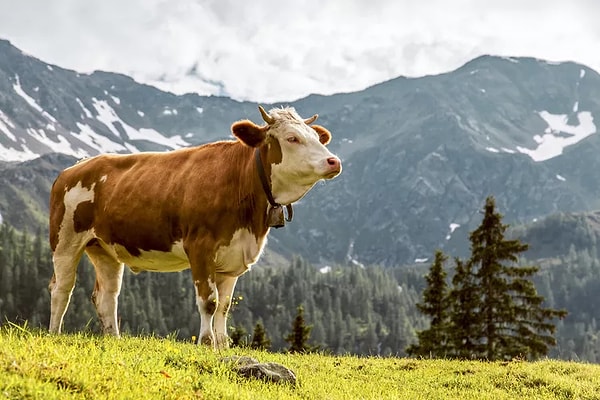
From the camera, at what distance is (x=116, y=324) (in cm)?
1258

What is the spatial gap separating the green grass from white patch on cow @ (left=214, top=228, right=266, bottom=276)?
1.49 meters

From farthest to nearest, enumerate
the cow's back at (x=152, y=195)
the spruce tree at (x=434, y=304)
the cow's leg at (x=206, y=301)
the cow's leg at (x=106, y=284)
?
the spruce tree at (x=434, y=304) < the cow's leg at (x=106, y=284) < the cow's back at (x=152, y=195) < the cow's leg at (x=206, y=301)

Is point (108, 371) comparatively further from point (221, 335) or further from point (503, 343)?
point (503, 343)

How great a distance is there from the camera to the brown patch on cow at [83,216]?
12320 mm

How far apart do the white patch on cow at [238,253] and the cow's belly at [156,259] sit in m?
0.82

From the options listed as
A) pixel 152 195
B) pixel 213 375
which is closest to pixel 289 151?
pixel 152 195

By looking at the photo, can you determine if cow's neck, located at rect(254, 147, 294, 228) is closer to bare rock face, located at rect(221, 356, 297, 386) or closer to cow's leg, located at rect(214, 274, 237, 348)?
cow's leg, located at rect(214, 274, 237, 348)

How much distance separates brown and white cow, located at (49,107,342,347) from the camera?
10.6 meters

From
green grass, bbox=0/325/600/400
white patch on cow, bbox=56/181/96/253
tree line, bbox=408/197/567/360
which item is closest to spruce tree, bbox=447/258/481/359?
tree line, bbox=408/197/567/360

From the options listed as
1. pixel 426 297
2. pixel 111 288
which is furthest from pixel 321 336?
pixel 111 288

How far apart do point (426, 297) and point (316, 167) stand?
103ft

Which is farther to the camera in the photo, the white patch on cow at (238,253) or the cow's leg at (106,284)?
the cow's leg at (106,284)

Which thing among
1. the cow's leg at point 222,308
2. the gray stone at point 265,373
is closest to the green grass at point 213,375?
the gray stone at point 265,373

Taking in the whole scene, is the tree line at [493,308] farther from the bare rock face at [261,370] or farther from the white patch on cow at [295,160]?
the bare rock face at [261,370]
